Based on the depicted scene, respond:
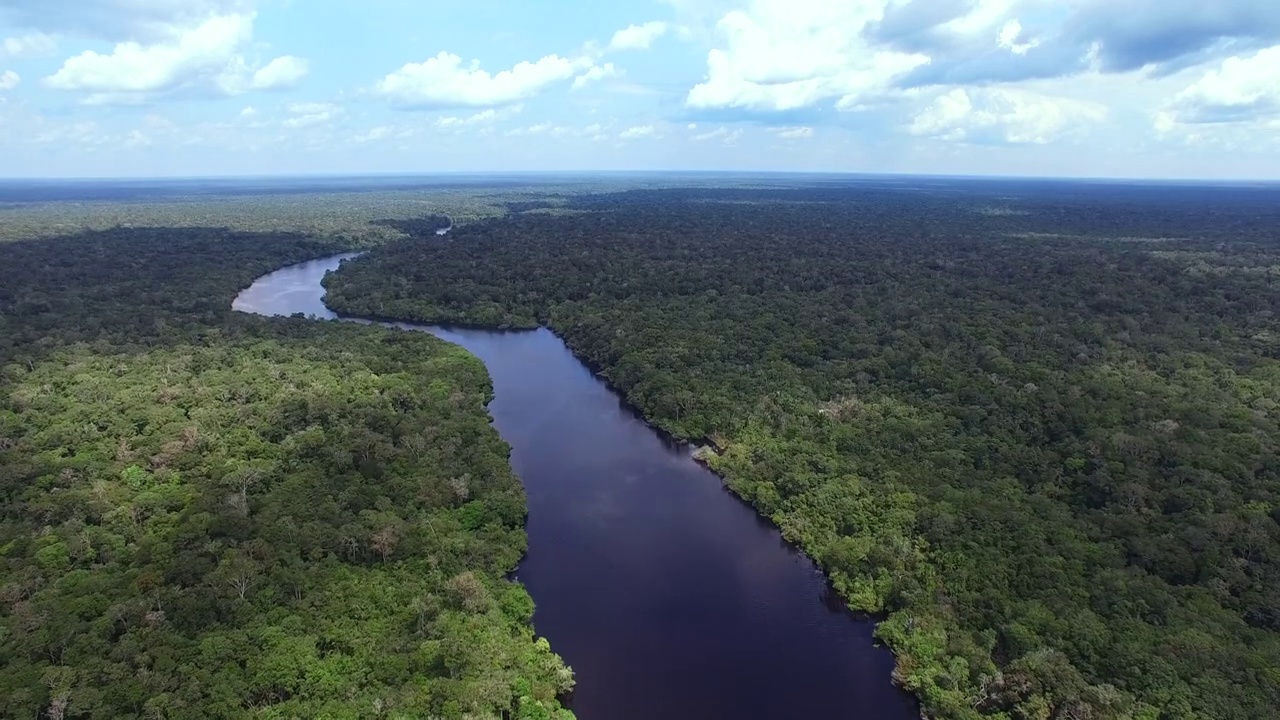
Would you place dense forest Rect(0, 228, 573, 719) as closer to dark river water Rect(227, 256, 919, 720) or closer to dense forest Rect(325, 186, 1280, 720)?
dark river water Rect(227, 256, 919, 720)

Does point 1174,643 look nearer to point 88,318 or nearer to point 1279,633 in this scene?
point 1279,633

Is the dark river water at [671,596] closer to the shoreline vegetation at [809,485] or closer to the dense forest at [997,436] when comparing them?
the shoreline vegetation at [809,485]

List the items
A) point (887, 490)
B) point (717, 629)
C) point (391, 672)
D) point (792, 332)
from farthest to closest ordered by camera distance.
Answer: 1. point (792, 332)
2. point (887, 490)
3. point (717, 629)
4. point (391, 672)

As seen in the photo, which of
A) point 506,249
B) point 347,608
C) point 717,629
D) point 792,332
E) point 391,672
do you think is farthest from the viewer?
point 506,249

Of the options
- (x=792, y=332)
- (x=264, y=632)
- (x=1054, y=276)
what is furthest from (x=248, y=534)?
(x=1054, y=276)

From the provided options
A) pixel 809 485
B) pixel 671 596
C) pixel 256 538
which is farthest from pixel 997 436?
pixel 256 538
